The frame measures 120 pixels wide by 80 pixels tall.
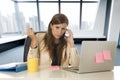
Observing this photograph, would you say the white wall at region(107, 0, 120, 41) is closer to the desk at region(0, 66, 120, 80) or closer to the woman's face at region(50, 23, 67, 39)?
the woman's face at region(50, 23, 67, 39)

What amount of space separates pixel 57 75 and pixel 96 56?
32cm

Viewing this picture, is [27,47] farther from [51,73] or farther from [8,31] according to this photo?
[8,31]

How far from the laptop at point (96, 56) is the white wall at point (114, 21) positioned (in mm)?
5724

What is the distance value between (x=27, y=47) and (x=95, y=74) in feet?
3.08

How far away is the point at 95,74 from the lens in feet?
4.56

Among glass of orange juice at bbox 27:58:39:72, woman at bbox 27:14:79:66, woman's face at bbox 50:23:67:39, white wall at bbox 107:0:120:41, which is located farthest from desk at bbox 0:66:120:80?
white wall at bbox 107:0:120:41

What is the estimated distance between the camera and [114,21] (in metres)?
7.20

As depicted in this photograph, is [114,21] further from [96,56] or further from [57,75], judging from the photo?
[57,75]

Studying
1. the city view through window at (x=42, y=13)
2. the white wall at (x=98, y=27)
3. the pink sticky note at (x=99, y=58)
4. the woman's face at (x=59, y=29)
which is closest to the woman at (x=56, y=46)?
the woman's face at (x=59, y=29)

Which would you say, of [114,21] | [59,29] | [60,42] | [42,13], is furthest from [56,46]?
[42,13]

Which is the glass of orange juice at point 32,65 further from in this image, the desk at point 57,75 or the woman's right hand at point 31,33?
the woman's right hand at point 31,33

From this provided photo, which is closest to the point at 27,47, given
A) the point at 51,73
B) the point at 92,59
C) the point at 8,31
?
the point at 51,73

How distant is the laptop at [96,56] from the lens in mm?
1348

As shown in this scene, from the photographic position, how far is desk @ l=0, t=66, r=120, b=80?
1.29m
